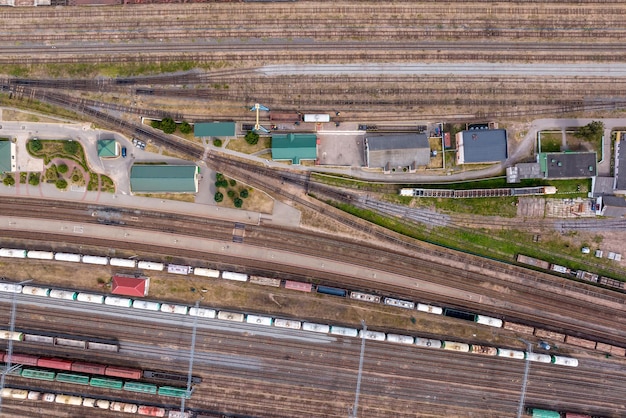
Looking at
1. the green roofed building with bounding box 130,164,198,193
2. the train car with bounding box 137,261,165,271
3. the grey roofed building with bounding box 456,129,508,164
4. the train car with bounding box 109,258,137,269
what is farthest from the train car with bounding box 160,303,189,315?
the grey roofed building with bounding box 456,129,508,164

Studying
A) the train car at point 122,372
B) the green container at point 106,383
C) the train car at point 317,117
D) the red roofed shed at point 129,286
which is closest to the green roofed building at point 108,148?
the red roofed shed at point 129,286

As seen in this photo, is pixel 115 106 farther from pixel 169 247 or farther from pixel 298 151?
pixel 298 151

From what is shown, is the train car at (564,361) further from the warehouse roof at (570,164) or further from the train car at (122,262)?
the train car at (122,262)

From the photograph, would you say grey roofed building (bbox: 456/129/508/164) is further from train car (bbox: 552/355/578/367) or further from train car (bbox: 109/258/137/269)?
train car (bbox: 109/258/137/269)

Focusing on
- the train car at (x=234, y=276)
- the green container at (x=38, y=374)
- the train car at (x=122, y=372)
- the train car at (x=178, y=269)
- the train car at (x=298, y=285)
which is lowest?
the green container at (x=38, y=374)

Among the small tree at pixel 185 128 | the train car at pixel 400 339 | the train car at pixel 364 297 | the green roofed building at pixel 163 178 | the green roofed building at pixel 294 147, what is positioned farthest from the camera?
the train car at pixel 400 339

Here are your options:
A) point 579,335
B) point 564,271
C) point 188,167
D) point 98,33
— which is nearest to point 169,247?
point 188,167
